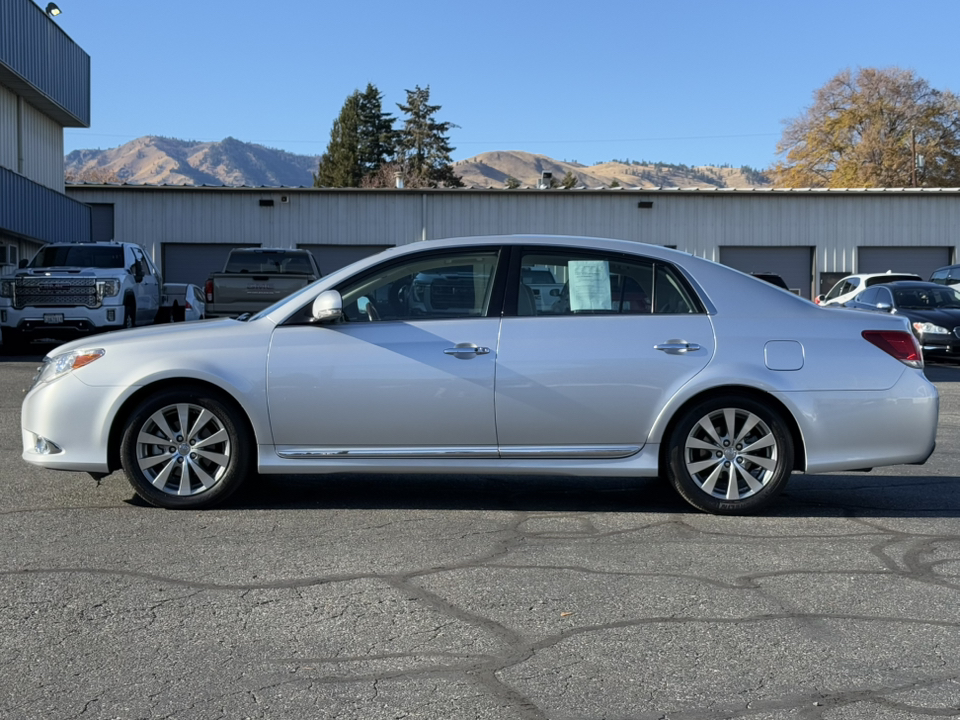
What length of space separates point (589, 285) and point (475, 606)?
2611 millimetres

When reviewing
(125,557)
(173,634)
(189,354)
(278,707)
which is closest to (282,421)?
(189,354)

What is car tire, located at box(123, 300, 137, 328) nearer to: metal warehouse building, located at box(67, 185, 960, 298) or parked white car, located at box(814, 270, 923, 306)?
parked white car, located at box(814, 270, 923, 306)

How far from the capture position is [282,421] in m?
6.61

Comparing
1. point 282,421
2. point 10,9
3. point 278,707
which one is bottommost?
point 278,707

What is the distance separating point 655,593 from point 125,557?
2507 millimetres

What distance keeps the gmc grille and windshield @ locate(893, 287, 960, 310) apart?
49.0 feet

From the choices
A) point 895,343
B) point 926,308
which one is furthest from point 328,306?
point 926,308

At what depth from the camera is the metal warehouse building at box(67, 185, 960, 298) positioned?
4066cm

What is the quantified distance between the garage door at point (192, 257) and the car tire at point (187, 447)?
35.0m

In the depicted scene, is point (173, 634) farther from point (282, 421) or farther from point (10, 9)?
point (10, 9)

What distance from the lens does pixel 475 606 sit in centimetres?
475

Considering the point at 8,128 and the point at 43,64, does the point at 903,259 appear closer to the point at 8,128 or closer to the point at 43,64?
the point at 43,64

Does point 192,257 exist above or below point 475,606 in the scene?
above

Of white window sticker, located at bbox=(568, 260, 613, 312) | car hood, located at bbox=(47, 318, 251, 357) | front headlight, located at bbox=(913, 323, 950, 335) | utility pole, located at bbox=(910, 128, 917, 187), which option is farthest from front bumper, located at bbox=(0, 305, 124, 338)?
utility pole, located at bbox=(910, 128, 917, 187)
